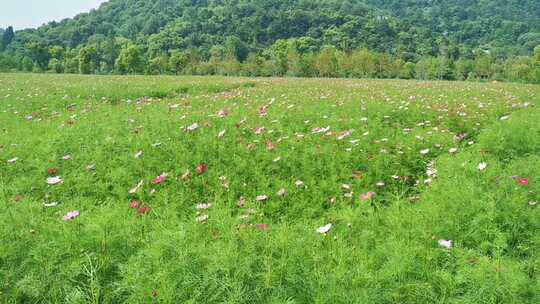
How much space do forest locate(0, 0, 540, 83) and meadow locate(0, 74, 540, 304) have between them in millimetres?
58827

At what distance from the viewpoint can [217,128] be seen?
670 centimetres

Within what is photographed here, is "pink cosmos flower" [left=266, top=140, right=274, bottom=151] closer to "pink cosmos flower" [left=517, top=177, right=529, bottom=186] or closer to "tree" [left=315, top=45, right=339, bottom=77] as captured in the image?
"pink cosmos flower" [left=517, top=177, right=529, bottom=186]

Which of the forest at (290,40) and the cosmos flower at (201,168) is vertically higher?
the forest at (290,40)

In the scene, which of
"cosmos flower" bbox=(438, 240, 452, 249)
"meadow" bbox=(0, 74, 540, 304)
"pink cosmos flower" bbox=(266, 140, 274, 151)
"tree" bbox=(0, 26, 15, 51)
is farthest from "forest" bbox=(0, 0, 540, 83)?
"cosmos flower" bbox=(438, 240, 452, 249)

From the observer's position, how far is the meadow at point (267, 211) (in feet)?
8.50

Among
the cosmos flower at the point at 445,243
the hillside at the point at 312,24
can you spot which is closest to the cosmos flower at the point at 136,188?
the cosmos flower at the point at 445,243

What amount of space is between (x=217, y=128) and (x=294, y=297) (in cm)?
455

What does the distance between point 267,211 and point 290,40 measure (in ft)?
392

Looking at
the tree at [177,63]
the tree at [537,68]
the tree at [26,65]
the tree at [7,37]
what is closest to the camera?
the tree at [537,68]

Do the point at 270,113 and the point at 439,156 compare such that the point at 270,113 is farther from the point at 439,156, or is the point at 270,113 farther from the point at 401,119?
the point at 439,156

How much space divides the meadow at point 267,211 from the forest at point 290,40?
58827mm

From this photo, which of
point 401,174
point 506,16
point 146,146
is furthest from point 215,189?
point 506,16

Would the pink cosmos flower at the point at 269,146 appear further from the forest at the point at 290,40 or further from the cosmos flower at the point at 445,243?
the forest at the point at 290,40

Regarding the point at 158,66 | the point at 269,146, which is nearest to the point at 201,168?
the point at 269,146
